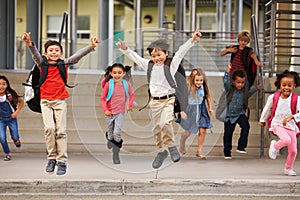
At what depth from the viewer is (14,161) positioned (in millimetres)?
9070

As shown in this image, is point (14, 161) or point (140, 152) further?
point (140, 152)

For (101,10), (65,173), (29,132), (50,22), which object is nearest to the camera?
(65,173)

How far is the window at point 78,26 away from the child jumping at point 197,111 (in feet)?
42.4

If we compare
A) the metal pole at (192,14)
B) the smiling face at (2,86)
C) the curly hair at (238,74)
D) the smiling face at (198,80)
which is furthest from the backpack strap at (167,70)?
the metal pole at (192,14)

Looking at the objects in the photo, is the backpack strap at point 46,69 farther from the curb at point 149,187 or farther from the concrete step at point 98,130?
→ the concrete step at point 98,130

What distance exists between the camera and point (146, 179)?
7559 mm

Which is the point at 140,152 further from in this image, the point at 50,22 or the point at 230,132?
the point at 50,22

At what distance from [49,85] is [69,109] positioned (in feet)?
12.6

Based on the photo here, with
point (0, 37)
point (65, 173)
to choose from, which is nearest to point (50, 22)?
point (0, 37)

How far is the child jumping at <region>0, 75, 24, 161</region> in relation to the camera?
9.18m

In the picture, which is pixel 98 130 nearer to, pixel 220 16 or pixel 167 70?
pixel 167 70

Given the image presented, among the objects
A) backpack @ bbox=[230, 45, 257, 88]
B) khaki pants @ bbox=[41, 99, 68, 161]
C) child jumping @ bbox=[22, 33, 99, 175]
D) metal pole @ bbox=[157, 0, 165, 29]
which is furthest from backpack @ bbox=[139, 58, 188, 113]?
metal pole @ bbox=[157, 0, 165, 29]

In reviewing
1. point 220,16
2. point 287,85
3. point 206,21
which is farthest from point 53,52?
point 206,21

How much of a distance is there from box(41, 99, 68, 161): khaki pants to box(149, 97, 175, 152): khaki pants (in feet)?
3.68
